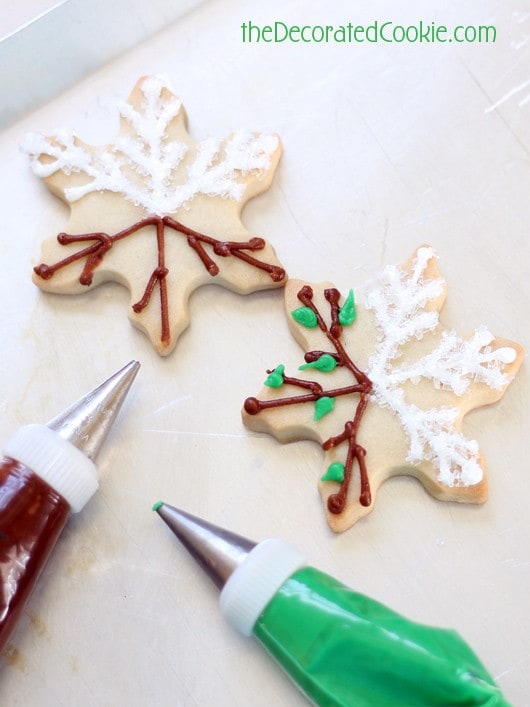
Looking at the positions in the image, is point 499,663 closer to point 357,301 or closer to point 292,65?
point 357,301

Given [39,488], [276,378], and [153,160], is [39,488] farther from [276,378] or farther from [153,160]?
[153,160]

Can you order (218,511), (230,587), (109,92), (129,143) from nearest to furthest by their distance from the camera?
(230,587) → (218,511) → (129,143) → (109,92)

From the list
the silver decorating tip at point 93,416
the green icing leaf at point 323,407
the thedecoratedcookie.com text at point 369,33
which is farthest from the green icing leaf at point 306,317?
the thedecoratedcookie.com text at point 369,33

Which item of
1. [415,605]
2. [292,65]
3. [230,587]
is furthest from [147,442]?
[292,65]

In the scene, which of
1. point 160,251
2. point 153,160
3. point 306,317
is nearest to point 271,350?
point 306,317

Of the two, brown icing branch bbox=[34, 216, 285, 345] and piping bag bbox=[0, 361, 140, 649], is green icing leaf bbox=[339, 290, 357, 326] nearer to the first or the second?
brown icing branch bbox=[34, 216, 285, 345]

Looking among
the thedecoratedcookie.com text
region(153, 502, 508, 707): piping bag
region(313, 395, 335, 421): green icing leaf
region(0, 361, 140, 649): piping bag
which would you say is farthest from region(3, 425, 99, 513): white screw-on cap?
the thedecoratedcookie.com text
